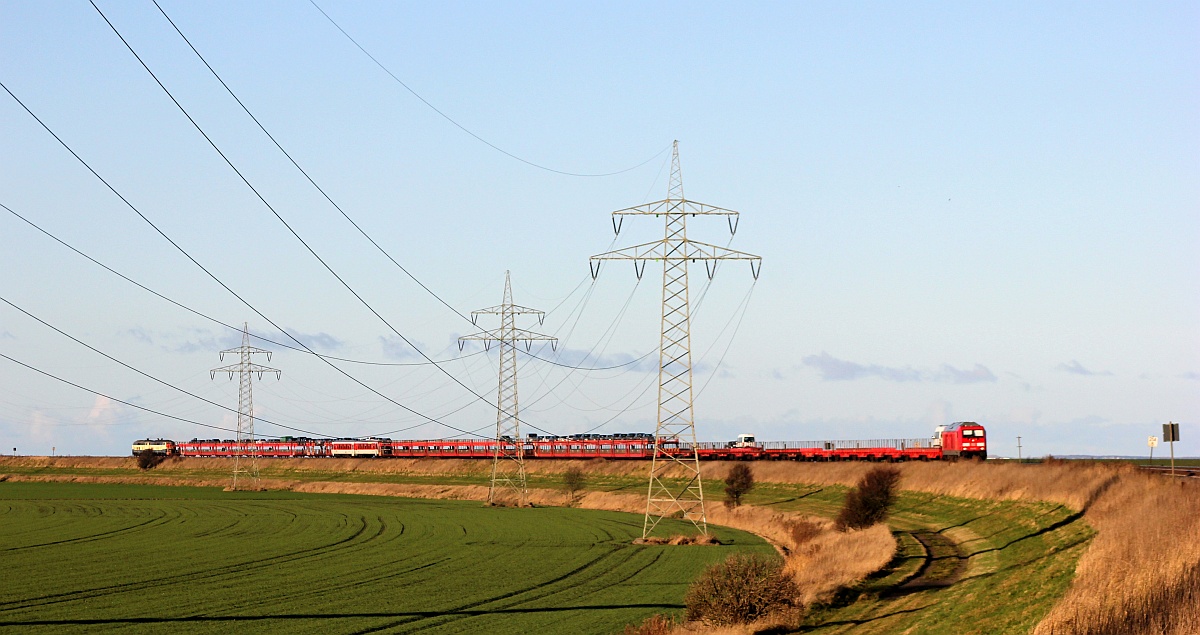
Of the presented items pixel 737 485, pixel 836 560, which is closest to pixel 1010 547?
pixel 836 560

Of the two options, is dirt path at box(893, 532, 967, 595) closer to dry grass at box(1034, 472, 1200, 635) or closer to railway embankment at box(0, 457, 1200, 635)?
railway embankment at box(0, 457, 1200, 635)

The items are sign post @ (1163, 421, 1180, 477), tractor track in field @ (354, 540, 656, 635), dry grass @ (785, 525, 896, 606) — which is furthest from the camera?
sign post @ (1163, 421, 1180, 477)

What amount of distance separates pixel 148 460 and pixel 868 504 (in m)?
147

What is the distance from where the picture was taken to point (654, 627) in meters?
31.7

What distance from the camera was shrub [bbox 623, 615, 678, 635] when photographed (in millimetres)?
31203

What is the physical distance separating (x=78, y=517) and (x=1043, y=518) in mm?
66451

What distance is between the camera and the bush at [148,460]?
583 ft

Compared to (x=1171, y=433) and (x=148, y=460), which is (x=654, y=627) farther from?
(x=148, y=460)

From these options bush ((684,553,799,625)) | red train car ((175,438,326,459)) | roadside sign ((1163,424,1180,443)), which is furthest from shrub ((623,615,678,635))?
red train car ((175,438,326,459))

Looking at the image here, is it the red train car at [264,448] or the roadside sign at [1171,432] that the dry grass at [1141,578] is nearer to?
the roadside sign at [1171,432]

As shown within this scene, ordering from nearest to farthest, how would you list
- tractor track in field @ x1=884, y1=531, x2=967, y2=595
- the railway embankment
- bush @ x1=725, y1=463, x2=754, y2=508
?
the railway embankment, tractor track in field @ x1=884, y1=531, x2=967, y2=595, bush @ x1=725, y1=463, x2=754, y2=508

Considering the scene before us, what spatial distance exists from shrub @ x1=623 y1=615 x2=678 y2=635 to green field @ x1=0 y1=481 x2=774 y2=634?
1.15 metres

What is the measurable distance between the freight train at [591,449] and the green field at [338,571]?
1099cm

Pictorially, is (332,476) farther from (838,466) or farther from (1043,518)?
(1043,518)
